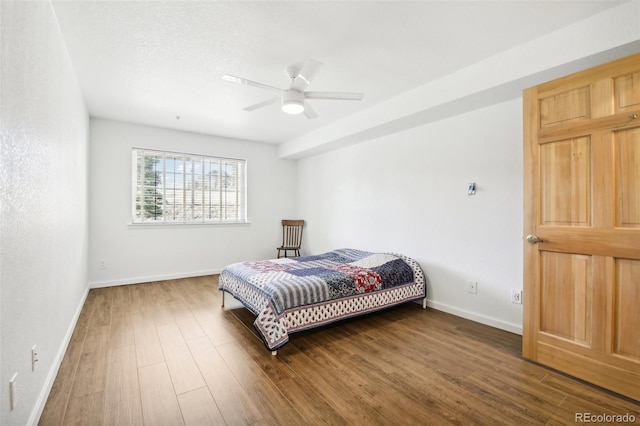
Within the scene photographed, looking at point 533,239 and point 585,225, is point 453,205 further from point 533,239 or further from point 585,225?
point 585,225

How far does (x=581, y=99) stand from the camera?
201 cm

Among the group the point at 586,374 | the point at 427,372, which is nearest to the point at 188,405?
the point at 427,372

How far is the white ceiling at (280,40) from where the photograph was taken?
1971mm

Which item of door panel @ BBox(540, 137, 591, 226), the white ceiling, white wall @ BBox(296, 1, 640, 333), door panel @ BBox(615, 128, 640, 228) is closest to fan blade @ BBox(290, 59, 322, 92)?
the white ceiling

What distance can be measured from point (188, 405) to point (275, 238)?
4.25m

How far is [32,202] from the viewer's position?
152 centimetres

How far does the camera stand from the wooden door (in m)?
1.81

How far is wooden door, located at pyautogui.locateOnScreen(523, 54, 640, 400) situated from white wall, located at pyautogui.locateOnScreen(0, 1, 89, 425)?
3.06 m

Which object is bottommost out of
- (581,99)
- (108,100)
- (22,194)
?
(22,194)

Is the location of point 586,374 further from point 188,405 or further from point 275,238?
point 275,238

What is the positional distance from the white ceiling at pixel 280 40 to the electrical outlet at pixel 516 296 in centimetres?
216

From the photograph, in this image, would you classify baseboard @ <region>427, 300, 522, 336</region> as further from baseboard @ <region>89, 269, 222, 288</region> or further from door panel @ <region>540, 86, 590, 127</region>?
baseboard @ <region>89, 269, 222, 288</region>

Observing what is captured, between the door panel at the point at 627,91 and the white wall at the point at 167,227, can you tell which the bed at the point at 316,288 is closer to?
the white wall at the point at 167,227

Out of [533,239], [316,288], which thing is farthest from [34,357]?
[533,239]
